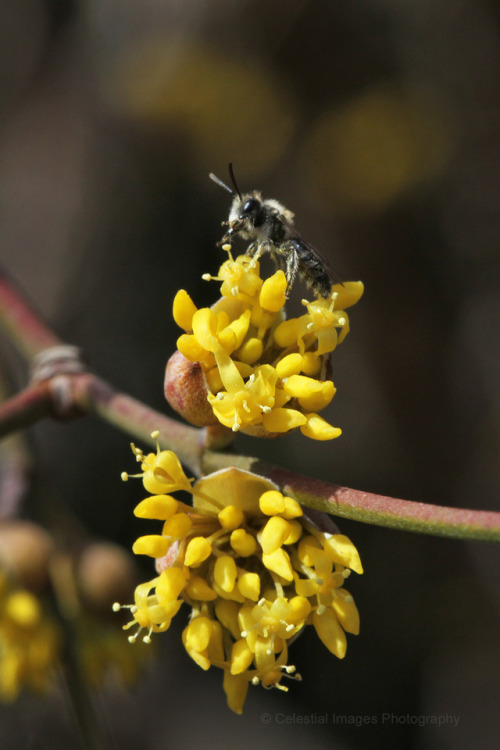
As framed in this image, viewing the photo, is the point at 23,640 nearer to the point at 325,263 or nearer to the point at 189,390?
the point at 189,390

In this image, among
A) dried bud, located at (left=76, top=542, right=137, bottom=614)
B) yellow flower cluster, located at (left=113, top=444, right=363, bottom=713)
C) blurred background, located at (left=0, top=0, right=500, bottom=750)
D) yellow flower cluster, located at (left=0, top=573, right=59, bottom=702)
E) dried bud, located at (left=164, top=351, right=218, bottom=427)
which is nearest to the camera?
yellow flower cluster, located at (left=113, top=444, right=363, bottom=713)

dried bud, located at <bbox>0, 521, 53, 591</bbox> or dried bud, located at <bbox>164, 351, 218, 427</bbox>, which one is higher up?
dried bud, located at <bbox>164, 351, 218, 427</bbox>

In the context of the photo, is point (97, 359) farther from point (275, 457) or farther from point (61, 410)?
point (61, 410)

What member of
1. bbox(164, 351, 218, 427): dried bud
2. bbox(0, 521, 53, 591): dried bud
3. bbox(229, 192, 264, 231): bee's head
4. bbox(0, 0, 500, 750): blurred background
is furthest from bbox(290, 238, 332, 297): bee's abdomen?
bbox(0, 0, 500, 750): blurred background

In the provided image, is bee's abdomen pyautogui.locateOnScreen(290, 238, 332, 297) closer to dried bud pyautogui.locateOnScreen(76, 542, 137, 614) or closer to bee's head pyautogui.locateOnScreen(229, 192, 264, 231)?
bee's head pyautogui.locateOnScreen(229, 192, 264, 231)

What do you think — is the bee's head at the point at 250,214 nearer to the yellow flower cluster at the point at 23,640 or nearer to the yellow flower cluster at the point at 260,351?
the yellow flower cluster at the point at 260,351

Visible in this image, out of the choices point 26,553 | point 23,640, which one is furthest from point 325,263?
point 23,640
